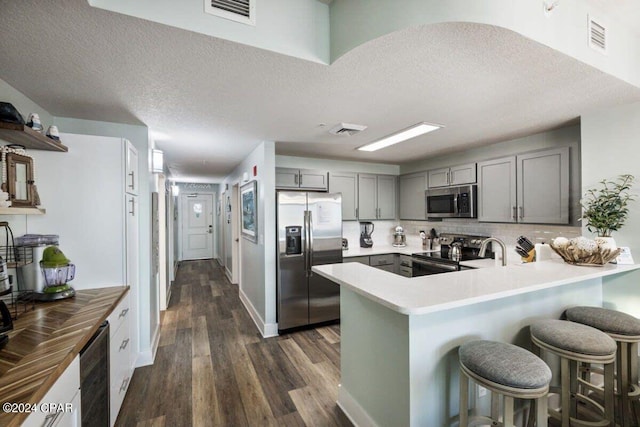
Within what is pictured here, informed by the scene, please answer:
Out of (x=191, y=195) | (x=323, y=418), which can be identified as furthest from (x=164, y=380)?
(x=191, y=195)

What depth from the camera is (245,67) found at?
61.6 inches

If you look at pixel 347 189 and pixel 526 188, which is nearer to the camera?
pixel 526 188

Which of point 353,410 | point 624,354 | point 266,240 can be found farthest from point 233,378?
point 624,354

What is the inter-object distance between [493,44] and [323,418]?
8.28 ft

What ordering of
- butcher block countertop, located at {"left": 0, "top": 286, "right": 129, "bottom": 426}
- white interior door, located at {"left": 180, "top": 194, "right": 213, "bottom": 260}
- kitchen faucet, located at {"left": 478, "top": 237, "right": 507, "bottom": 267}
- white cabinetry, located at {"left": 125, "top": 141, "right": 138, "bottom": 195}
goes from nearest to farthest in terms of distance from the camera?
1. butcher block countertop, located at {"left": 0, "top": 286, "right": 129, "bottom": 426}
2. kitchen faucet, located at {"left": 478, "top": 237, "right": 507, "bottom": 267}
3. white cabinetry, located at {"left": 125, "top": 141, "right": 138, "bottom": 195}
4. white interior door, located at {"left": 180, "top": 194, "right": 213, "bottom": 260}

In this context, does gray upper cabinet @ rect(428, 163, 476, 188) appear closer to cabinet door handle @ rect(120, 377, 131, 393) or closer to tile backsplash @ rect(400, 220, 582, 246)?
tile backsplash @ rect(400, 220, 582, 246)

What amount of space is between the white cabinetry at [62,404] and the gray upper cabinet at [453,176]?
13.0ft

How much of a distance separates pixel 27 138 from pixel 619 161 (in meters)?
4.15

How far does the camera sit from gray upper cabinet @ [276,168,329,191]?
3.75 meters

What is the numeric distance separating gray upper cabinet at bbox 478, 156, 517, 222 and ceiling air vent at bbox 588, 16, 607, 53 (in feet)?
4.96

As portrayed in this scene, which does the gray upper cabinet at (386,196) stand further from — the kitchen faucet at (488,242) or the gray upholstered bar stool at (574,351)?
the gray upholstered bar stool at (574,351)

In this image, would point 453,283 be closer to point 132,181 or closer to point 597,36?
point 597,36

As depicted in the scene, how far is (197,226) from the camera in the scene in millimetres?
8250

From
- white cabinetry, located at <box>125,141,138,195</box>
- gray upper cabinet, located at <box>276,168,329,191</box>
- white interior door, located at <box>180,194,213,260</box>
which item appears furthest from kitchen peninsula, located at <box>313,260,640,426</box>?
white interior door, located at <box>180,194,213,260</box>
